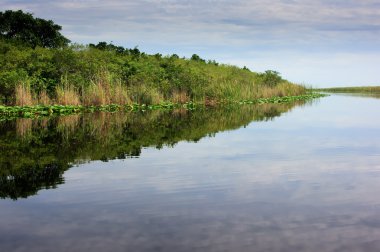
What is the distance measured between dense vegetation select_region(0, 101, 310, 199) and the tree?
62.5 ft

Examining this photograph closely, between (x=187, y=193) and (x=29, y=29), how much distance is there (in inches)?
1362

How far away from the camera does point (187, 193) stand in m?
7.38

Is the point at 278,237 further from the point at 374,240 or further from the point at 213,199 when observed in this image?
the point at 213,199

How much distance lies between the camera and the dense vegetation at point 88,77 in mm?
25312

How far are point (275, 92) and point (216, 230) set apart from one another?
41.9 m

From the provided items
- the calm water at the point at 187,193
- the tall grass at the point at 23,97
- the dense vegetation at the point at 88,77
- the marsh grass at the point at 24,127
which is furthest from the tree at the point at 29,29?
the calm water at the point at 187,193

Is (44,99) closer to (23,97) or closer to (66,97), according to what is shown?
(66,97)

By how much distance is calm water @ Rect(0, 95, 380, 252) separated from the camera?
529cm

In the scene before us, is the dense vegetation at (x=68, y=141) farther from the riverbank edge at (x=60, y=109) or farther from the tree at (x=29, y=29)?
the tree at (x=29, y=29)

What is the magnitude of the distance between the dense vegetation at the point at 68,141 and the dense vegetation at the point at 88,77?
4.94m

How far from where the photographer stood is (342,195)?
24.0 ft

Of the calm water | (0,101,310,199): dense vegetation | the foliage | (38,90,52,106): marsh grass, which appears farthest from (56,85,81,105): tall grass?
the foliage

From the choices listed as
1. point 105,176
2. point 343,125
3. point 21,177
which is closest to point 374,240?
point 105,176

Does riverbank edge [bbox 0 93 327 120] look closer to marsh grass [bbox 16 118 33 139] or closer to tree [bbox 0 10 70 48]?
marsh grass [bbox 16 118 33 139]
